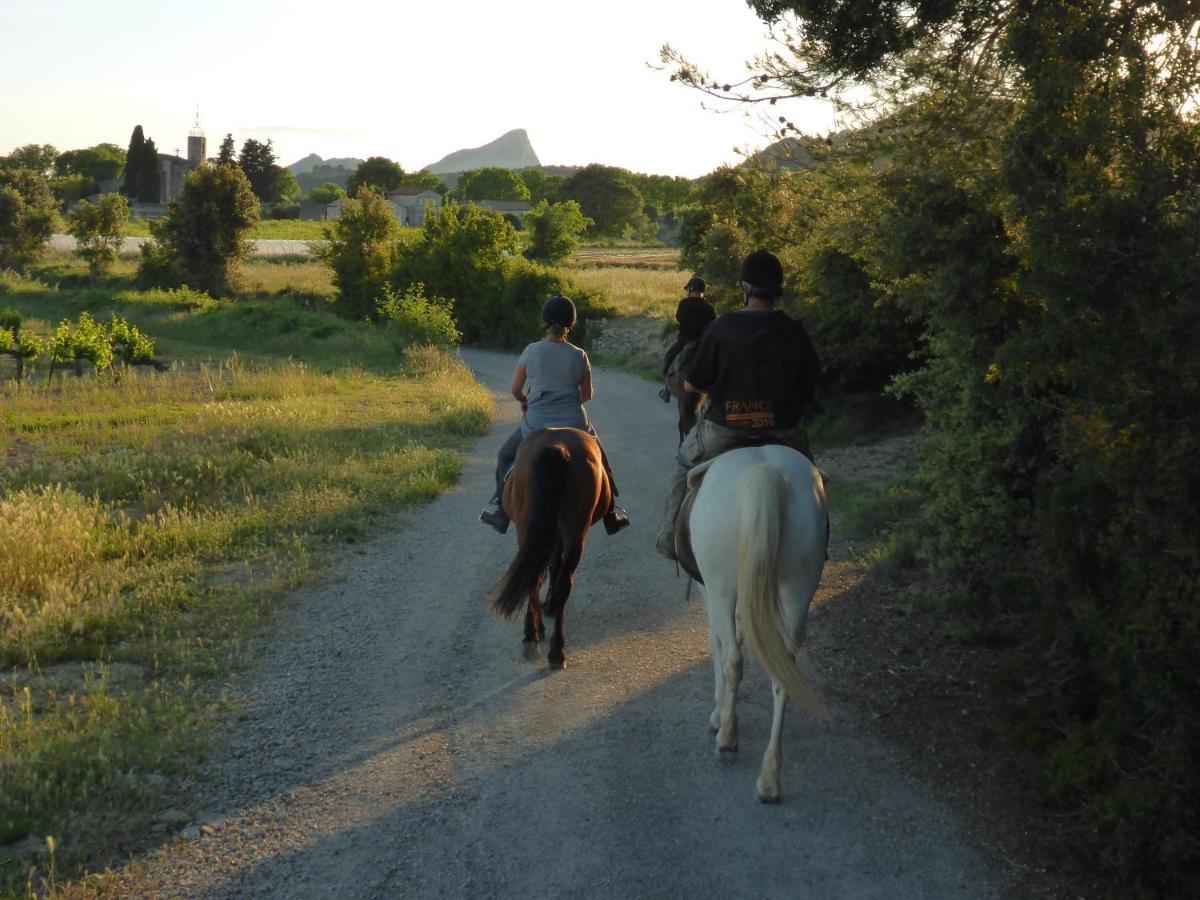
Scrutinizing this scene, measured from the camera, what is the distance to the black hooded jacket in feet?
19.1

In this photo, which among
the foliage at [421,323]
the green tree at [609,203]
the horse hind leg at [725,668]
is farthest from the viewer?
the green tree at [609,203]

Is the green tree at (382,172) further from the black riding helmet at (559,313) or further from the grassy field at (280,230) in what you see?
the black riding helmet at (559,313)

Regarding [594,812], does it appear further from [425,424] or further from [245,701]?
[425,424]

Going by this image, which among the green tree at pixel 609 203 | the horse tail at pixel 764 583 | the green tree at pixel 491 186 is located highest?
the green tree at pixel 491 186

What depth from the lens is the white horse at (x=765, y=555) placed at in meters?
5.14

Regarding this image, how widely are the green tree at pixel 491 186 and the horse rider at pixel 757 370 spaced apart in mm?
137711

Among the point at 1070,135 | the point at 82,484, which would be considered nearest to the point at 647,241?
the point at 82,484

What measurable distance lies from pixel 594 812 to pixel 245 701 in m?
2.64

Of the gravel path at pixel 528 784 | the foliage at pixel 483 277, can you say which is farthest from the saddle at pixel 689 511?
the foliage at pixel 483 277

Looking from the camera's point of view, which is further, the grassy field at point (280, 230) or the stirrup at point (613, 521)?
the grassy field at point (280, 230)

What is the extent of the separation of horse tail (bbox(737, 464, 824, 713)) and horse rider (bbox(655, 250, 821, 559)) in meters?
0.77

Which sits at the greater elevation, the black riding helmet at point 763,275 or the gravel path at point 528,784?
the black riding helmet at point 763,275

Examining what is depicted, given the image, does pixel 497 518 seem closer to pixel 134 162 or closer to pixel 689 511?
pixel 689 511

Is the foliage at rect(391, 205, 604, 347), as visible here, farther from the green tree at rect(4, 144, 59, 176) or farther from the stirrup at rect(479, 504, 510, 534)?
the green tree at rect(4, 144, 59, 176)
